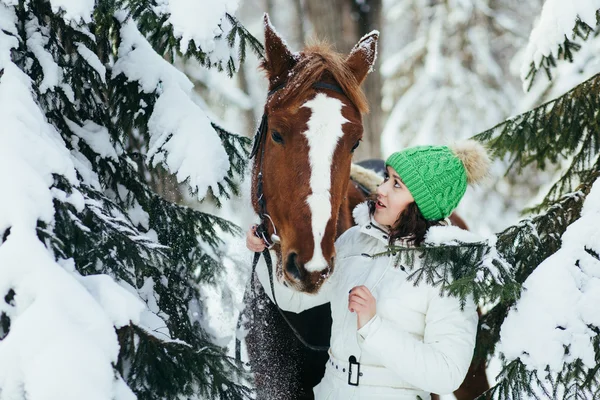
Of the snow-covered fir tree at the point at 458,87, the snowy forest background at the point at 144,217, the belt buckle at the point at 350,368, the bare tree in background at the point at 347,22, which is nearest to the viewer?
the snowy forest background at the point at 144,217

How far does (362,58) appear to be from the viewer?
309 cm

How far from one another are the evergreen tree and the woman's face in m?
0.71

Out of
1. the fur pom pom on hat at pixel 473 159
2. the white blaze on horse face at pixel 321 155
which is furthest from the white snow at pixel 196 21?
the fur pom pom on hat at pixel 473 159

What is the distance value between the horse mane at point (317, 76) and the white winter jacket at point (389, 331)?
0.55m

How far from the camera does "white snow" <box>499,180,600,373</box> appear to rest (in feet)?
6.50

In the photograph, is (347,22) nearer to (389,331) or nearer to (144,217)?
(144,217)

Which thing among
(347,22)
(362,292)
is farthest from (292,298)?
(347,22)

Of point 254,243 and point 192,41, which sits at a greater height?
point 192,41

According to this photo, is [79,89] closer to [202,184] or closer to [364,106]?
[202,184]

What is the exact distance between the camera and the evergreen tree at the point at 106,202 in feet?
4.96

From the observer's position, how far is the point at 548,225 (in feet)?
8.64

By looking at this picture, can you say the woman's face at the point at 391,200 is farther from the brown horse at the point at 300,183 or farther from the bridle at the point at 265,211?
the bridle at the point at 265,211

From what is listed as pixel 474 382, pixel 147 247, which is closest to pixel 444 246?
pixel 147 247

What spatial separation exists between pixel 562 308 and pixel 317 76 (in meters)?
1.46
